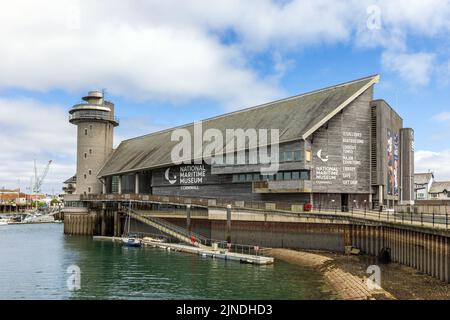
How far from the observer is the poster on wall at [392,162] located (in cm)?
6010

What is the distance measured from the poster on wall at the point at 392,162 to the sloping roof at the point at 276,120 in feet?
29.0

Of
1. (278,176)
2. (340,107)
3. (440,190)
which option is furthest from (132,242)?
(440,190)

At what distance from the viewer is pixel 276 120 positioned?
6244 centimetres

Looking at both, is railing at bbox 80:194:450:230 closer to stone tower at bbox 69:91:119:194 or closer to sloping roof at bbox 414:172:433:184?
stone tower at bbox 69:91:119:194

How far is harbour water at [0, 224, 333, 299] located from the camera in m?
32.0

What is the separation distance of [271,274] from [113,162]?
56757 mm

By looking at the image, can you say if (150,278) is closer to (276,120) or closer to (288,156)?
(288,156)

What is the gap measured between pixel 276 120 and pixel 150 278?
31579mm

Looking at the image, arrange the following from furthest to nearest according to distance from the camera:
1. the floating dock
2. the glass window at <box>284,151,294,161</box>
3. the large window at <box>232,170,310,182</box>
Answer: the glass window at <box>284,151,294,161</box>
the large window at <box>232,170,310,182</box>
the floating dock

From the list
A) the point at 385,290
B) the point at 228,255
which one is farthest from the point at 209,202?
the point at 385,290

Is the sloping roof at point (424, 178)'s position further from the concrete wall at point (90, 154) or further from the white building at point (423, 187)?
the concrete wall at point (90, 154)

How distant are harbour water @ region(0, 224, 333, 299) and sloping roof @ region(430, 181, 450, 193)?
95.9m

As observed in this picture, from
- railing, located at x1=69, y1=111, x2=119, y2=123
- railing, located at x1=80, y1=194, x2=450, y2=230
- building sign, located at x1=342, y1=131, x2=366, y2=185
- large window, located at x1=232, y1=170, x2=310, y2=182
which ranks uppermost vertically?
railing, located at x1=69, y1=111, x2=119, y2=123

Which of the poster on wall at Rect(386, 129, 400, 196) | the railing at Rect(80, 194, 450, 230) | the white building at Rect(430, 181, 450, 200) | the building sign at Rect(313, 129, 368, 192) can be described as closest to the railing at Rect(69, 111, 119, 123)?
the railing at Rect(80, 194, 450, 230)
